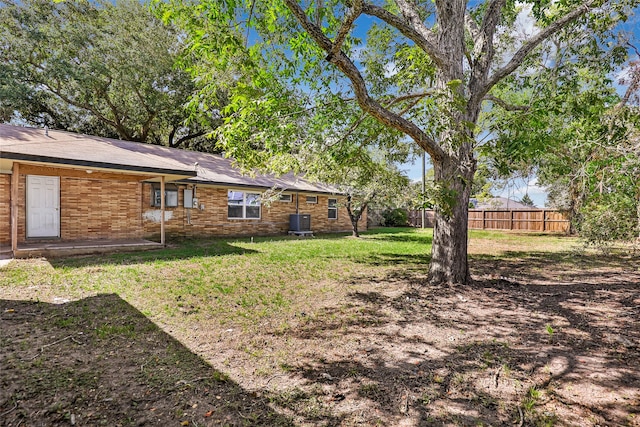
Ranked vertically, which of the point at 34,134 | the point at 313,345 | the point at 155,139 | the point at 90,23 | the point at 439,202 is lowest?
the point at 313,345

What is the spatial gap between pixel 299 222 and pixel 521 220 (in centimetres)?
1539

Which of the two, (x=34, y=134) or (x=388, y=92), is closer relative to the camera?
(x=388, y=92)

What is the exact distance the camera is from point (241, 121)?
505cm

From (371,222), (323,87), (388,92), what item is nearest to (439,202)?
(323,87)

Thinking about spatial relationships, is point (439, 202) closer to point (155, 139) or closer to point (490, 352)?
point (490, 352)

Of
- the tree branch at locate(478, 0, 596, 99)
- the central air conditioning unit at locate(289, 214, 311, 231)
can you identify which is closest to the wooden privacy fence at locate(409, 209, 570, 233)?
the central air conditioning unit at locate(289, 214, 311, 231)

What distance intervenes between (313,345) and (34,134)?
12.1 metres

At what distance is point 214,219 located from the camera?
43.7 ft

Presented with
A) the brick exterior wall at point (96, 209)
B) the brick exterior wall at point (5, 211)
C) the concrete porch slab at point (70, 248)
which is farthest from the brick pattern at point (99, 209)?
the brick exterior wall at point (5, 211)

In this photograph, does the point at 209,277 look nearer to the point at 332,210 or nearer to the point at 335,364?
the point at 335,364

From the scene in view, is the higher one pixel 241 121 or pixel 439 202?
pixel 241 121

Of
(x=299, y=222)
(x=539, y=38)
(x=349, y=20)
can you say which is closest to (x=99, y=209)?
(x=299, y=222)

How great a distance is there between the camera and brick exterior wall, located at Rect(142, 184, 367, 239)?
11844 mm

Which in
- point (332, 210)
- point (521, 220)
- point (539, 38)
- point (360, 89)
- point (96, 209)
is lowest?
point (521, 220)
